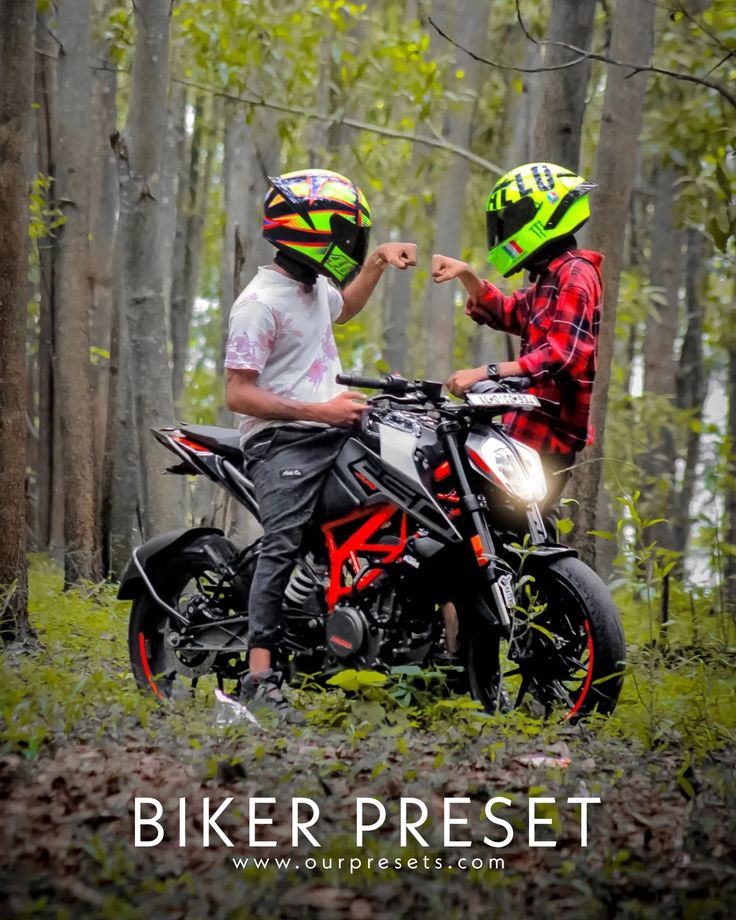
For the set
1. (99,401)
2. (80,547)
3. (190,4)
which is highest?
(190,4)

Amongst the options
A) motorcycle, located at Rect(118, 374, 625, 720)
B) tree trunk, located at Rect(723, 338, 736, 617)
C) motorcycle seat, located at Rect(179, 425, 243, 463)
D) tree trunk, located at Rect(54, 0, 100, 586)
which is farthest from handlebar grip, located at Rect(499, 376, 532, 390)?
tree trunk, located at Rect(54, 0, 100, 586)

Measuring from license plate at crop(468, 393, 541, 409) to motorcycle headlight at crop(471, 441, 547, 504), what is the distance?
194 mm

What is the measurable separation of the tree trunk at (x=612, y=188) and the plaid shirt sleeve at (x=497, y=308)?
7.34ft

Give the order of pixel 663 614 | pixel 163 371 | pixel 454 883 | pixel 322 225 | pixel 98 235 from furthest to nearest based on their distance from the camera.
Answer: pixel 98 235, pixel 163 371, pixel 663 614, pixel 322 225, pixel 454 883

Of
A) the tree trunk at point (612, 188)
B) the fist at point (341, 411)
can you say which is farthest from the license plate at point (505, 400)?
the tree trunk at point (612, 188)

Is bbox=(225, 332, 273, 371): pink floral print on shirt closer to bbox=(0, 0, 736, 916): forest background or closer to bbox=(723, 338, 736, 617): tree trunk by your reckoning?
bbox=(0, 0, 736, 916): forest background

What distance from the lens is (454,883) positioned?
4.11 m

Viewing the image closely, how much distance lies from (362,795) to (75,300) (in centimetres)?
818

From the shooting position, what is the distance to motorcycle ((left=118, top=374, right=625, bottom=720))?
6023 millimetres

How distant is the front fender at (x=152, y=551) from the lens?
7.15 metres

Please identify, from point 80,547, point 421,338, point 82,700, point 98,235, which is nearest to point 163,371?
point 80,547

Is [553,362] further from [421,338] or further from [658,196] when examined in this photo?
[421,338]

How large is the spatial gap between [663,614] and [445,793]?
408 centimetres

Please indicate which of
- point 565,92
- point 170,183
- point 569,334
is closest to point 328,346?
point 569,334
